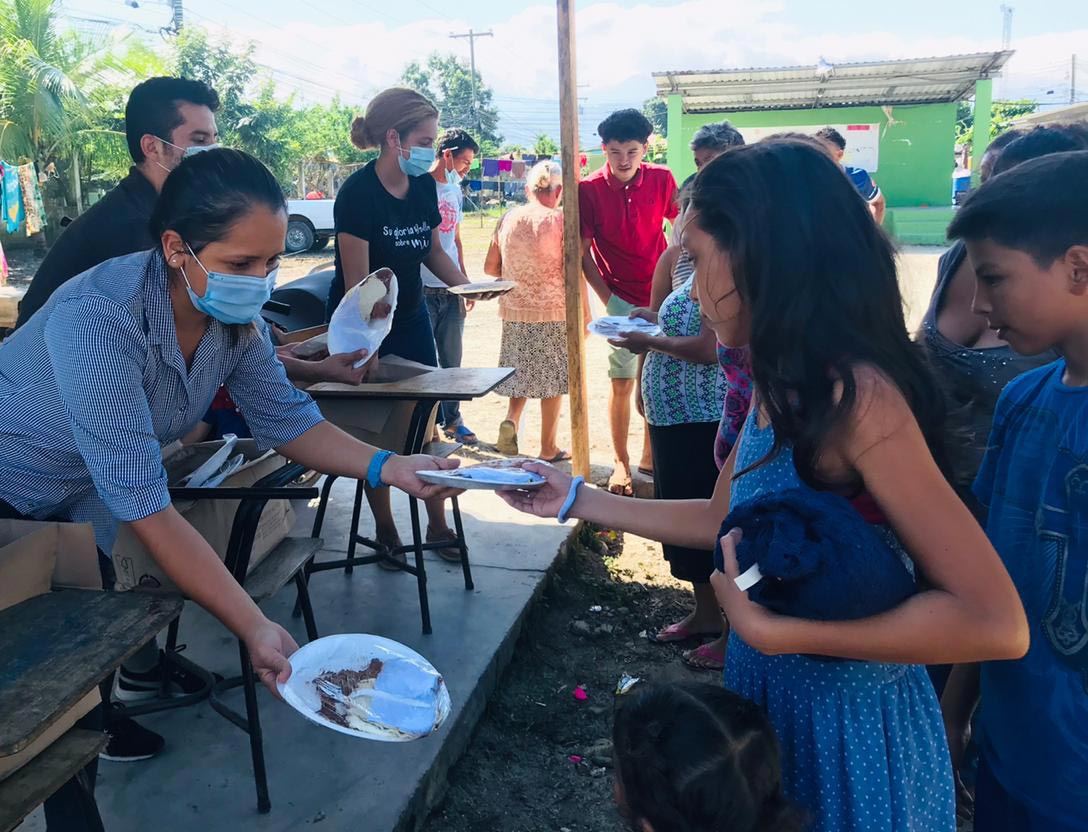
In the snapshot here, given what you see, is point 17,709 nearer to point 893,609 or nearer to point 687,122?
point 893,609

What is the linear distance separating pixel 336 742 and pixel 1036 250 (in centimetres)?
228

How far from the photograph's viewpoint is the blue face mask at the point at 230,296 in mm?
1896

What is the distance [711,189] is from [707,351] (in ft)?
5.51

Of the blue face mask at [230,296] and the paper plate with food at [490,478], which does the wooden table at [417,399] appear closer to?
the paper plate with food at [490,478]

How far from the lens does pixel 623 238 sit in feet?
16.8

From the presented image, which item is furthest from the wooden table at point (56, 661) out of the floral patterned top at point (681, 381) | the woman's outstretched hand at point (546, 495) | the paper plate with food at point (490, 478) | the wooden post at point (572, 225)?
the wooden post at point (572, 225)

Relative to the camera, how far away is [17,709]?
4.23 ft

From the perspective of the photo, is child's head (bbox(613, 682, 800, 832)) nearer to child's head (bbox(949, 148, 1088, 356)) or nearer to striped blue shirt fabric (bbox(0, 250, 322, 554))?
child's head (bbox(949, 148, 1088, 356))

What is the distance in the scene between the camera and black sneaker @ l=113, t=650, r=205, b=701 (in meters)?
2.81

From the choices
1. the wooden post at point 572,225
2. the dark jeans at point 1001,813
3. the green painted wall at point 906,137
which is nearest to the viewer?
the dark jeans at point 1001,813

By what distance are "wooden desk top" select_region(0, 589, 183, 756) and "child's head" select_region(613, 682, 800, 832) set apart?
86cm

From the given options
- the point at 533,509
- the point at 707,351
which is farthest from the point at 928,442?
the point at 707,351

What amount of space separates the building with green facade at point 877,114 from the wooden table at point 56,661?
1412 centimetres

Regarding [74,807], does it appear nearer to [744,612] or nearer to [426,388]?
[744,612]
